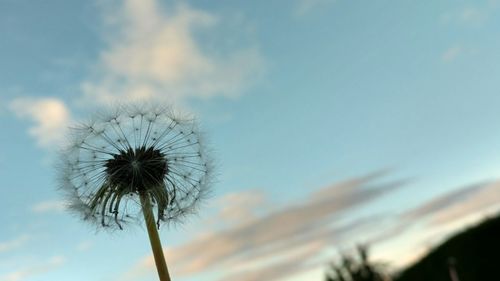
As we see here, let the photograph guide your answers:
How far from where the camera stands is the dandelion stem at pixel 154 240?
706 inches

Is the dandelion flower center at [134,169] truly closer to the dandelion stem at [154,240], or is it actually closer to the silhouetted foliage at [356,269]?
the dandelion stem at [154,240]

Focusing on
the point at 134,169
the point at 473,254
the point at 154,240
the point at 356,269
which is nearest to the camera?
the point at 473,254

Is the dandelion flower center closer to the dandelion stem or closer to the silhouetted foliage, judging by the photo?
the dandelion stem

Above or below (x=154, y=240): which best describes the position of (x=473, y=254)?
below

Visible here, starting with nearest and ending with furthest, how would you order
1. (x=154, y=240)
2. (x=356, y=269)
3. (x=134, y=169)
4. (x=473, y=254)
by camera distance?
(x=473, y=254) < (x=154, y=240) < (x=134, y=169) < (x=356, y=269)

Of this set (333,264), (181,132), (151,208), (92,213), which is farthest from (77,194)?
(333,264)

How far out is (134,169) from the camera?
1900 cm

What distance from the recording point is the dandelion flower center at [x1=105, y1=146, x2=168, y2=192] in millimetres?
19062

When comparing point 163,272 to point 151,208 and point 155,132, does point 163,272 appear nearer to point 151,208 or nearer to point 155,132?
point 151,208

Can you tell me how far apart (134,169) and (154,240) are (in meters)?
2.16

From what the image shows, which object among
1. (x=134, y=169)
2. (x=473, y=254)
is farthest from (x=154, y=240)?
(x=473, y=254)

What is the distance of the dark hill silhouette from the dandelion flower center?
850cm

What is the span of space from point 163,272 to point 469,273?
824 centimetres

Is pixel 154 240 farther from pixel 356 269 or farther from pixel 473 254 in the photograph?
pixel 356 269
